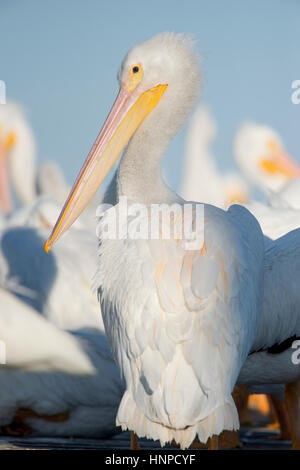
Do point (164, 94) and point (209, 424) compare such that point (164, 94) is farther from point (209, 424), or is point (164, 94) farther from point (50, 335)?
point (209, 424)

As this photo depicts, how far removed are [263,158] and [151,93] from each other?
22.6 ft

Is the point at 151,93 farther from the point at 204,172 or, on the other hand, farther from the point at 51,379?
the point at 204,172

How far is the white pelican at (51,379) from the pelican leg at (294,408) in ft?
2.67

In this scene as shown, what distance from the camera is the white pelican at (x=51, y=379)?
3719 mm

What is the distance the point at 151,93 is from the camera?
3.97 meters

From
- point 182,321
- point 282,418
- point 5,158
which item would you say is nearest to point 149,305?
point 182,321

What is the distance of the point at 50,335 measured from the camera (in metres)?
3.76

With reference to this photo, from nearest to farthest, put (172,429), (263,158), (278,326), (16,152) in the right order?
1. (172,429)
2. (278,326)
3. (263,158)
4. (16,152)

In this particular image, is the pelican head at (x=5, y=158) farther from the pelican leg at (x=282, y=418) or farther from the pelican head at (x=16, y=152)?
the pelican leg at (x=282, y=418)

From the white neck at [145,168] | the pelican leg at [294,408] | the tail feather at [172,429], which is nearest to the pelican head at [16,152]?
the white neck at [145,168]

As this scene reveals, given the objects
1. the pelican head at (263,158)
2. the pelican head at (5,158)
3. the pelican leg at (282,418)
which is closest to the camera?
the pelican leg at (282,418)

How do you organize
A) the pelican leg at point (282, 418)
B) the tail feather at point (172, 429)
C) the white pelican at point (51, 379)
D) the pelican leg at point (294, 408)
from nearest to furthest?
the tail feather at point (172, 429)
the white pelican at point (51, 379)
the pelican leg at point (294, 408)
the pelican leg at point (282, 418)

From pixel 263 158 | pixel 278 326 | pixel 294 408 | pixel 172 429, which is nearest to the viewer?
pixel 172 429
